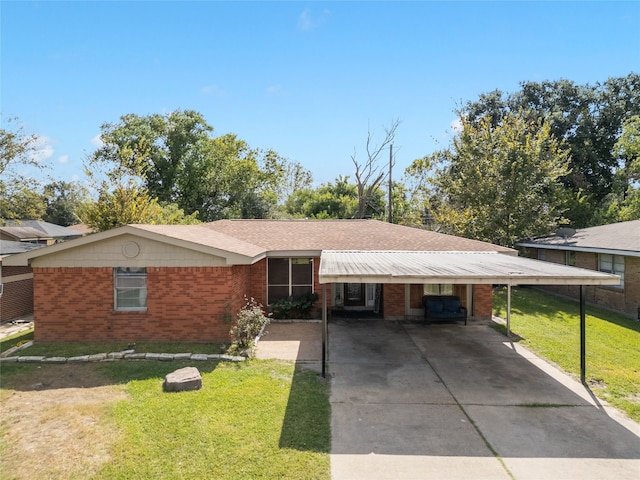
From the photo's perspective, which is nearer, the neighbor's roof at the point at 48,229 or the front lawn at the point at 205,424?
the front lawn at the point at 205,424

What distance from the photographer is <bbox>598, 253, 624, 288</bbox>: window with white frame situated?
16161 mm

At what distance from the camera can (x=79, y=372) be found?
28.3ft

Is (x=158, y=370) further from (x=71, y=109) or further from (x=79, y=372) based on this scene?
(x=71, y=109)

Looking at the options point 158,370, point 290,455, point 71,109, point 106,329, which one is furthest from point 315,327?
point 71,109

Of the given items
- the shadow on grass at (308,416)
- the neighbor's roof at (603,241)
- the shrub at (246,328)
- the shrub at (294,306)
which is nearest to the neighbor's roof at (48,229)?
the shrub at (294,306)

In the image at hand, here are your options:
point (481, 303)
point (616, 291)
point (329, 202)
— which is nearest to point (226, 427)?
point (481, 303)

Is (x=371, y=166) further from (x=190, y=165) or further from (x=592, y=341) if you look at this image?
(x=592, y=341)

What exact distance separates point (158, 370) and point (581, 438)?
843 cm

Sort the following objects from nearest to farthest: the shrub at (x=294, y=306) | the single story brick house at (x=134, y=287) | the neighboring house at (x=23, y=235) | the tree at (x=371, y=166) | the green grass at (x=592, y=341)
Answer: the green grass at (x=592, y=341)
the single story brick house at (x=134, y=287)
the shrub at (x=294, y=306)
the neighboring house at (x=23, y=235)
the tree at (x=371, y=166)

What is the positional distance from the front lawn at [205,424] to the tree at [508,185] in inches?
694

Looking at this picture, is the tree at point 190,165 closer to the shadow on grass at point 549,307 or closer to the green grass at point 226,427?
the shadow on grass at point 549,307

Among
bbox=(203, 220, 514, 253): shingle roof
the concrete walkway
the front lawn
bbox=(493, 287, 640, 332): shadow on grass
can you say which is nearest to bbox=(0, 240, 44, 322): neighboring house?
the front lawn

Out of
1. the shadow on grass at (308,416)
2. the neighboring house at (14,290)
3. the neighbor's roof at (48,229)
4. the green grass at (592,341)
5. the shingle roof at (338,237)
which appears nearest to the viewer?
the shadow on grass at (308,416)

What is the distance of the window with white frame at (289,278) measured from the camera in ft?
46.1
